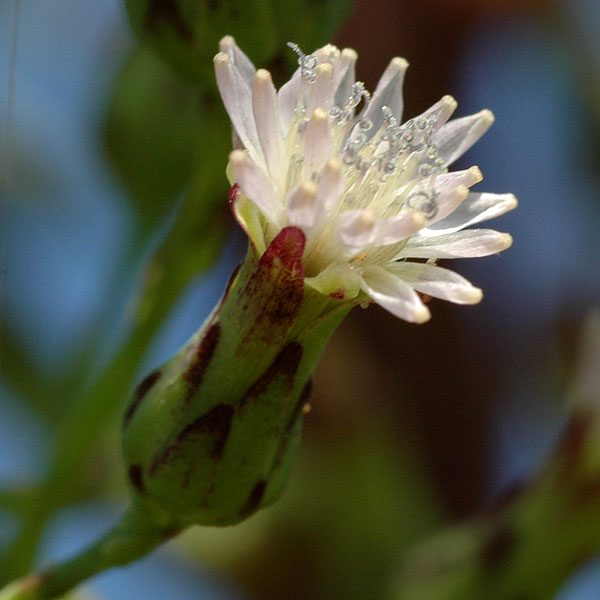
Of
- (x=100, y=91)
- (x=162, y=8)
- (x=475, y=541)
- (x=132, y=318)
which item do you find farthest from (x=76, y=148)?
(x=475, y=541)

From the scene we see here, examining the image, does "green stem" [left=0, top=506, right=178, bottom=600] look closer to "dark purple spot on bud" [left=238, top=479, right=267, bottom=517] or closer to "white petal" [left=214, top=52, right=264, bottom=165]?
"dark purple spot on bud" [left=238, top=479, right=267, bottom=517]

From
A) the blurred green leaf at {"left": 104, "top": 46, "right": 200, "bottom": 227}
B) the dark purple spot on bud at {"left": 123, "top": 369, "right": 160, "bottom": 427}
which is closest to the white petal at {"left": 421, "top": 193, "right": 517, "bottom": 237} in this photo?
the dark purple spot on bud at {"left": 123, "top": 369, "right": 160, "bottom": 427}

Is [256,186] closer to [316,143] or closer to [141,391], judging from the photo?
[316,143]

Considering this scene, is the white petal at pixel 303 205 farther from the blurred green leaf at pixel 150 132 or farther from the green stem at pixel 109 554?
the blurred green leaf at pixel 150 132

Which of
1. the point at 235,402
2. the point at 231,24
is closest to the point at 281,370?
the point at 235,402

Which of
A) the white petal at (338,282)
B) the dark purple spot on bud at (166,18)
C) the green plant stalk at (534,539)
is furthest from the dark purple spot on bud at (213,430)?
the green plant stalk at (534,539)

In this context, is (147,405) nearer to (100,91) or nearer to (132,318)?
Result: (132,318)
